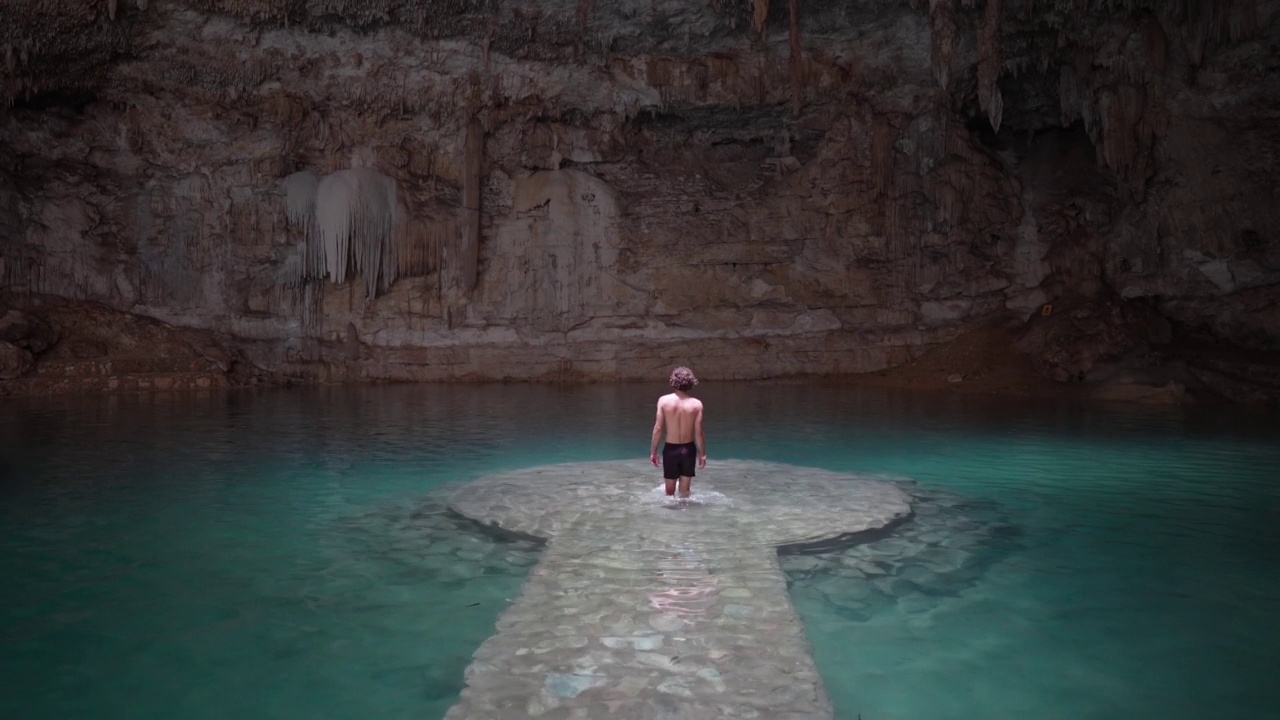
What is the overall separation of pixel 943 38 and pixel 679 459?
14.7m

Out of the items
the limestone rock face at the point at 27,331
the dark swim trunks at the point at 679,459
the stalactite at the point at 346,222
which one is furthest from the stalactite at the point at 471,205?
the dark swim trunks at the point at 679,459

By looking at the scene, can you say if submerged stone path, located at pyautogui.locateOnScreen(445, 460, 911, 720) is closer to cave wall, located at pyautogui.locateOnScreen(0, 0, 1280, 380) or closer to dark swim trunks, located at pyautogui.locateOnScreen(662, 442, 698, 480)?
dark swim trunks, located at pyautogui.locateOnScreen(662, 442, 698, 480)

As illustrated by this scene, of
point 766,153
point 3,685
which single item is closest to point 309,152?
point 766,153

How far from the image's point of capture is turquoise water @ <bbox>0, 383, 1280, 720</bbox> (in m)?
3.41

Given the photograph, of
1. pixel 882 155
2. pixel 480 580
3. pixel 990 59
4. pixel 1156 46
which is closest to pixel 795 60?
pixel 882 155

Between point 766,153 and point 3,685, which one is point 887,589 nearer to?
point 3,685

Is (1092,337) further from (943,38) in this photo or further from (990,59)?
(943,38)

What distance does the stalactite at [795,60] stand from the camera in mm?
18469

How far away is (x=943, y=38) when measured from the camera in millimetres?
17703

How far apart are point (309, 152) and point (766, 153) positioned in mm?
12349

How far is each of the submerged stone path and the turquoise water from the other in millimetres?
186

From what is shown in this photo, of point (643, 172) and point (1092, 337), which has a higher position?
point (643, 172)

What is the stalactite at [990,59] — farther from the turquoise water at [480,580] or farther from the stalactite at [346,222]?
the stalactite at [346,222]

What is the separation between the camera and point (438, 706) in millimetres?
3250
